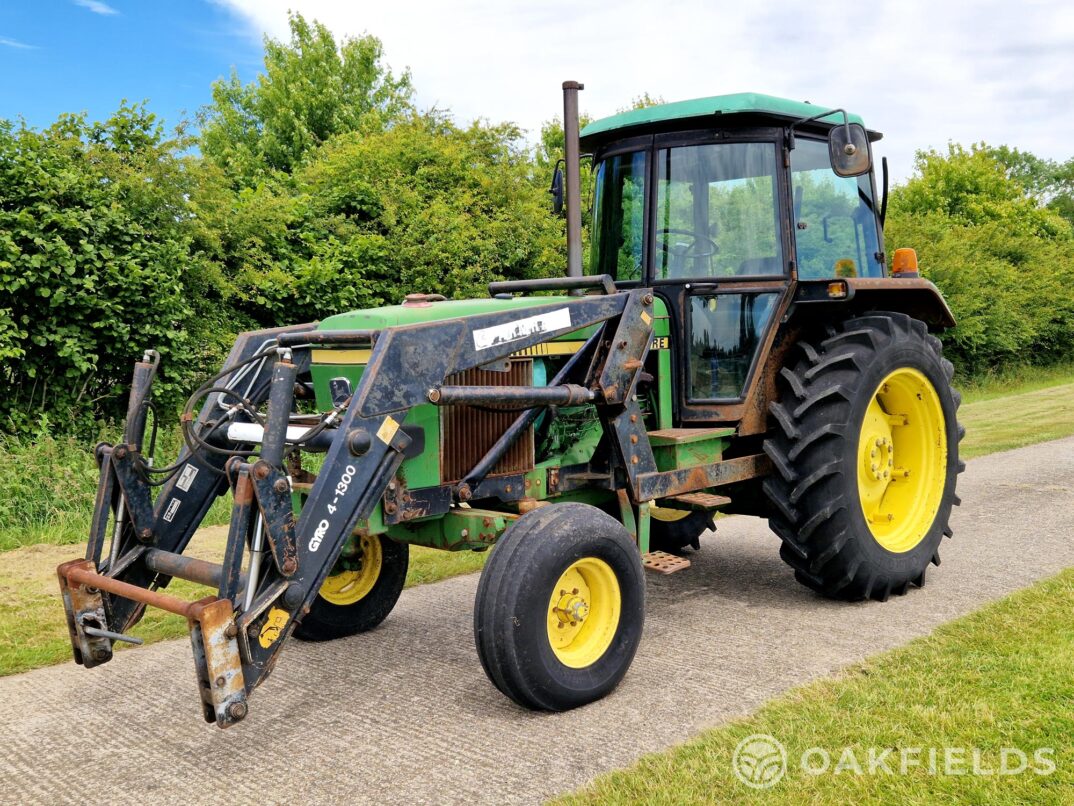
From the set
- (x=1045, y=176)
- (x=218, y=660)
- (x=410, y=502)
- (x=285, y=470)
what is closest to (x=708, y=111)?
(x=410, y=502)

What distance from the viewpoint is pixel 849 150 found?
4.93 metres

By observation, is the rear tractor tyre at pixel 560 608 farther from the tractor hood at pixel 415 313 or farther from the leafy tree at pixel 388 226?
the leafy tree at pixel 388 226

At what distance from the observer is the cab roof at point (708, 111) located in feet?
16.9

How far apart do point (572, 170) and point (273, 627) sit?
2.92 meters

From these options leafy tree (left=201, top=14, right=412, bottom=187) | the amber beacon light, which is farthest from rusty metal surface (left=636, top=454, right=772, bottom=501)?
leafy tree (left=201, top=14, right=412, bottom=187)

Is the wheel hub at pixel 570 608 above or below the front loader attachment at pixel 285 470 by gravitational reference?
below

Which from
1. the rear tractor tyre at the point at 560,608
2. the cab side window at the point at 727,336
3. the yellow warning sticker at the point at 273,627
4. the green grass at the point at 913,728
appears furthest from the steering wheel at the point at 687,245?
the yellow warning sticker at the point at 273,627

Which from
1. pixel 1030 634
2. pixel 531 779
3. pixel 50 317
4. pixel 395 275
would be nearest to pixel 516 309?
pixel 531 779

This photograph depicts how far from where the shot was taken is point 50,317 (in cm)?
810

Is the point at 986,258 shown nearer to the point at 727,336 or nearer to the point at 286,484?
the point at 727,336

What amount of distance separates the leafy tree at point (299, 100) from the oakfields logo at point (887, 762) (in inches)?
898

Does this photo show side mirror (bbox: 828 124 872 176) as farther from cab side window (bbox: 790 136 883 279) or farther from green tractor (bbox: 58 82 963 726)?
cab side window (bbox: 790 136 883 279)

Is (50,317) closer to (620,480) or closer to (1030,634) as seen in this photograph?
(620,480)

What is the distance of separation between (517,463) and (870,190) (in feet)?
9.66
